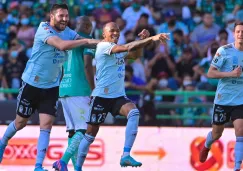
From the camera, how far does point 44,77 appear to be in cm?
1312

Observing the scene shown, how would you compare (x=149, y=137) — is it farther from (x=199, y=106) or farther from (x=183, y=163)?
(x=199, y=106)

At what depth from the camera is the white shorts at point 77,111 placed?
45.9ft

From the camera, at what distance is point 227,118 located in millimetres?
13797

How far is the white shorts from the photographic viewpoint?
45.9 feet

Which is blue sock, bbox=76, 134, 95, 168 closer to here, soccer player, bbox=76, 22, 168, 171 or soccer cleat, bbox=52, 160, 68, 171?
soccer player, bbox=76, 22, 168, 171

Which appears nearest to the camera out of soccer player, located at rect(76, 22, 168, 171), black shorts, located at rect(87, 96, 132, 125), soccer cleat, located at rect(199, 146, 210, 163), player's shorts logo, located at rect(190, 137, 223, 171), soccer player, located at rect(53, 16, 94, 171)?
soccer player, located at rect(76, 22, 168, 171)

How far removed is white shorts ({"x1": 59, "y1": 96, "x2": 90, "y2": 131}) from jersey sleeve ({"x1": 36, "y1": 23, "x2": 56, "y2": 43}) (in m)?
1.51

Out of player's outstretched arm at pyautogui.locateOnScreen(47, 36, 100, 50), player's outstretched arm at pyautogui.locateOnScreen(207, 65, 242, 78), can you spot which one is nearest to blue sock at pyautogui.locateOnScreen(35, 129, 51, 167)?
player's outstretched arm at pyautogui.locateOnScreen(47, 36, 100, 50)

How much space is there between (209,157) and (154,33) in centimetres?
512

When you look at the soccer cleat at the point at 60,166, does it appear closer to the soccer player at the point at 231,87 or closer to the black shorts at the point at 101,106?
the black shorts at the point at 101,106

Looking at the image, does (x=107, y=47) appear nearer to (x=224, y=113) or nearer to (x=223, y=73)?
(x=223, y=73)

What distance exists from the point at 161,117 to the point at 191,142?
177cm

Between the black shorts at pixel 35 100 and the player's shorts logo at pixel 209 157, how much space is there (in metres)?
3.75

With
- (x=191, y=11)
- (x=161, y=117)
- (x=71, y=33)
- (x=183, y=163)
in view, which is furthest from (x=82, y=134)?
(x=191, y=11)
